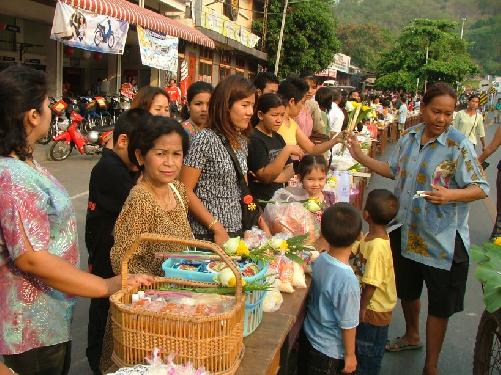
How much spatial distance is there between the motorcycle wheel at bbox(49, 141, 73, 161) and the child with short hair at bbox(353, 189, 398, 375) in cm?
877

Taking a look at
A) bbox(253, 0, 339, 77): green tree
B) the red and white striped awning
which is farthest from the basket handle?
bbox(253, 0, 339, 77): green tree

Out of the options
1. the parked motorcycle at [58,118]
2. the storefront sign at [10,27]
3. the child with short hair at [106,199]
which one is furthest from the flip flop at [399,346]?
the storefront sign at [10,27]

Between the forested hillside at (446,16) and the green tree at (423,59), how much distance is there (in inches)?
1437

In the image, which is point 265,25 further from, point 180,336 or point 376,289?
point 180,336

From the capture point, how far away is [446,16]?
112188mm

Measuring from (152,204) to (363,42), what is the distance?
258 ft

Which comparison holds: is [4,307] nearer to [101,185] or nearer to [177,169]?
[177,169]

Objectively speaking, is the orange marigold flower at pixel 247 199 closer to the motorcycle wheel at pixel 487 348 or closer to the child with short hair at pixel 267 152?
the child with short hair at pixel 267 152

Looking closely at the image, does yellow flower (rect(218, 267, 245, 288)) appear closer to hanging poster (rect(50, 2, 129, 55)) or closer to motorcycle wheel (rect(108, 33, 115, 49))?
hanging poster (rect(50, 2, 129, 55))

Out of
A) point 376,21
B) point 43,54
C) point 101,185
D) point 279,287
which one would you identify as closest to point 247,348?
point 279,287

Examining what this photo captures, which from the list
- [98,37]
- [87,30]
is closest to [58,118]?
[98,37]

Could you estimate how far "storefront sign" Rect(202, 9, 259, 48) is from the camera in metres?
19.5

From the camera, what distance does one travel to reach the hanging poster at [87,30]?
376 inches

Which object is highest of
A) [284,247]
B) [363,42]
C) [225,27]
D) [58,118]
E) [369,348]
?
[363,42]
